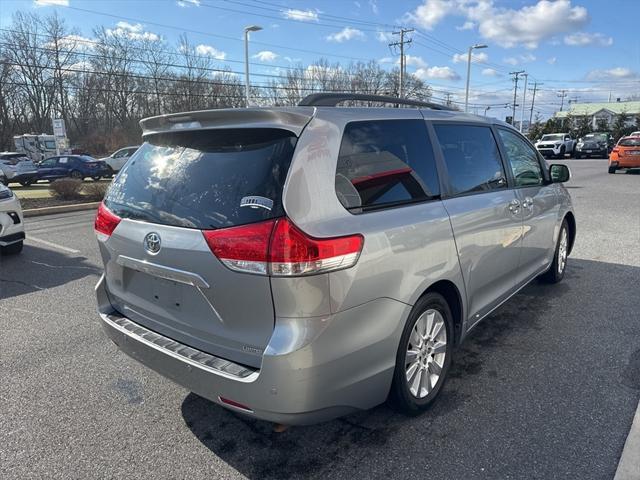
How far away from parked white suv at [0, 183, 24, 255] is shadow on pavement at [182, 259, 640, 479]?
17.0ft

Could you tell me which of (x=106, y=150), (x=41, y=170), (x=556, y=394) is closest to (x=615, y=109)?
(x=106, y=150)

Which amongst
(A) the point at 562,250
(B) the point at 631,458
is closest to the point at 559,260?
(A) the point at 562,250

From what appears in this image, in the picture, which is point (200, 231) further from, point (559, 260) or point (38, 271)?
point (38, 271)

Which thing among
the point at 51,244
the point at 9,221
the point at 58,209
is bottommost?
the point at 58,209

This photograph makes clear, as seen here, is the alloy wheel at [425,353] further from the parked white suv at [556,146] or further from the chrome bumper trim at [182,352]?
the parked white suv at [556,146]

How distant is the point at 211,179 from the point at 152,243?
1.56 ft

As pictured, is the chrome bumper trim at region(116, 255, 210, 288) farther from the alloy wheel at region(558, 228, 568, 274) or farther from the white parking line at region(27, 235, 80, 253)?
the white parking line at region(27, 235, 80, 253)

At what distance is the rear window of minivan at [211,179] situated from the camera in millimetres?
2137

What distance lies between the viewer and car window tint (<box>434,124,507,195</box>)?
124 inches

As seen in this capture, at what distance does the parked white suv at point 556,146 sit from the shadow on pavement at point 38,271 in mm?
33609

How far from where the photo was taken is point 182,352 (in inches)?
94.6

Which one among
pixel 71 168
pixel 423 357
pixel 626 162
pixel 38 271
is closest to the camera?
pixel 423 357

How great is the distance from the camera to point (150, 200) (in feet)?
8.41

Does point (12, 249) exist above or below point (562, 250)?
below
